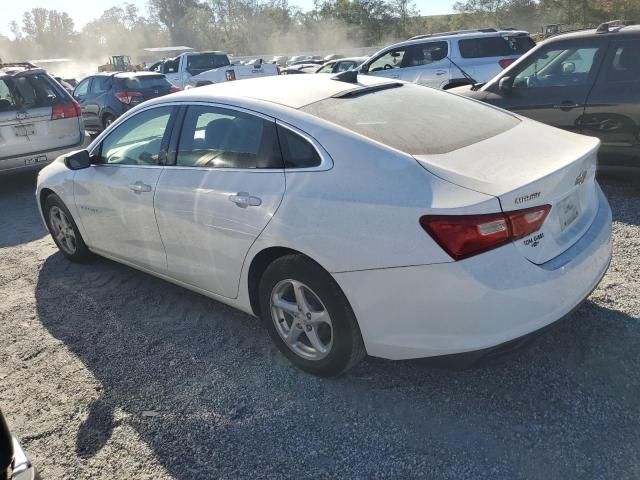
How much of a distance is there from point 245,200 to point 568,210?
65.1 inches

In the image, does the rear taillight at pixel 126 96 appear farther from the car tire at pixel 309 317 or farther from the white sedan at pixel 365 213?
the car tire at pixel 309 317

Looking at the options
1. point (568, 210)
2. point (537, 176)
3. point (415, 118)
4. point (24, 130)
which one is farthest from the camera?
point (24, 130)

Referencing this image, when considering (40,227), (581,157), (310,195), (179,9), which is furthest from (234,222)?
(179,9)

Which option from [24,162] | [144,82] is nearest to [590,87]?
[24,162]

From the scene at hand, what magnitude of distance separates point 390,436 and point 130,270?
118 inches

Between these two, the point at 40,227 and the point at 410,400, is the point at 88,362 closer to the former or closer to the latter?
the point at 410,400

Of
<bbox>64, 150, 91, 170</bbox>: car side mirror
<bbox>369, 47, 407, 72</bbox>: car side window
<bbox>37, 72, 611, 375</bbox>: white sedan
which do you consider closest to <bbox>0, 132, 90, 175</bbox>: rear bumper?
<bbox>64, 150, 91, 170</bbox>: car side mirror

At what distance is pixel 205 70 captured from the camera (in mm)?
18516

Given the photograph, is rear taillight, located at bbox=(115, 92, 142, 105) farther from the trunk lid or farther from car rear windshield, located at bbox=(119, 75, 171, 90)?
the trunk lid

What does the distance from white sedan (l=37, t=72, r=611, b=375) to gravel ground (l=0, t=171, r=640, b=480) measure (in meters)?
0.30

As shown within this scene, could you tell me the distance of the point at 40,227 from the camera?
6.37 meters

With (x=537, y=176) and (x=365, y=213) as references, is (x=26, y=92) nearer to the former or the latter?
(x=365, y=213)

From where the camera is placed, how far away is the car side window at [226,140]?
3045 mm

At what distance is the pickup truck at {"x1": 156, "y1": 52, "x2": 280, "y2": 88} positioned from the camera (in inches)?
646
